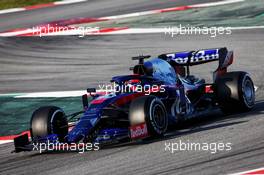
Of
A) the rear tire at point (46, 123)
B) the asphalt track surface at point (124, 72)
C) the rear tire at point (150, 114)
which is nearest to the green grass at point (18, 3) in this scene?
the asphalt track surface at point (124, 72)

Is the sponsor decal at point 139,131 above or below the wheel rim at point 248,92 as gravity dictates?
below

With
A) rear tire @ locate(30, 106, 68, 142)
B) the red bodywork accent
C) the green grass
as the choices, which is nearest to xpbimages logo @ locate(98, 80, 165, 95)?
the red bodywork accent

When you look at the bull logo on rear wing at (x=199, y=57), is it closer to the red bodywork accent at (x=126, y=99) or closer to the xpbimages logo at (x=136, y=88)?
the xpbimages logo at (x=136, y=88)

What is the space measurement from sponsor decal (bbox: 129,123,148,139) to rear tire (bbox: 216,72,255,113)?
2.44 m

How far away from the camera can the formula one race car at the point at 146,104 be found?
1312 cm

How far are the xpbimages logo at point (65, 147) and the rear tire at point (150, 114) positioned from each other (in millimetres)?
722

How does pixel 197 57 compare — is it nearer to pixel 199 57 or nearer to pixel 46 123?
pixel 199 57

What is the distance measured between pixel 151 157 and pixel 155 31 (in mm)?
13261

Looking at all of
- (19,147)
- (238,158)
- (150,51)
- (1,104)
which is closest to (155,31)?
(150,51)

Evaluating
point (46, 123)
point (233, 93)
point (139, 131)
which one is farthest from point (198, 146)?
point (233, 93)

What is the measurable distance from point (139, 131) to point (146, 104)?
43 centimetres

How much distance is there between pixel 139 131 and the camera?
1294cm

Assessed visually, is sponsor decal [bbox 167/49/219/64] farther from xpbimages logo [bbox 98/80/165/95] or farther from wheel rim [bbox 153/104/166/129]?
wheel rim [bbox 153/104/166/129]

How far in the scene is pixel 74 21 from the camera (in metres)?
27.5
